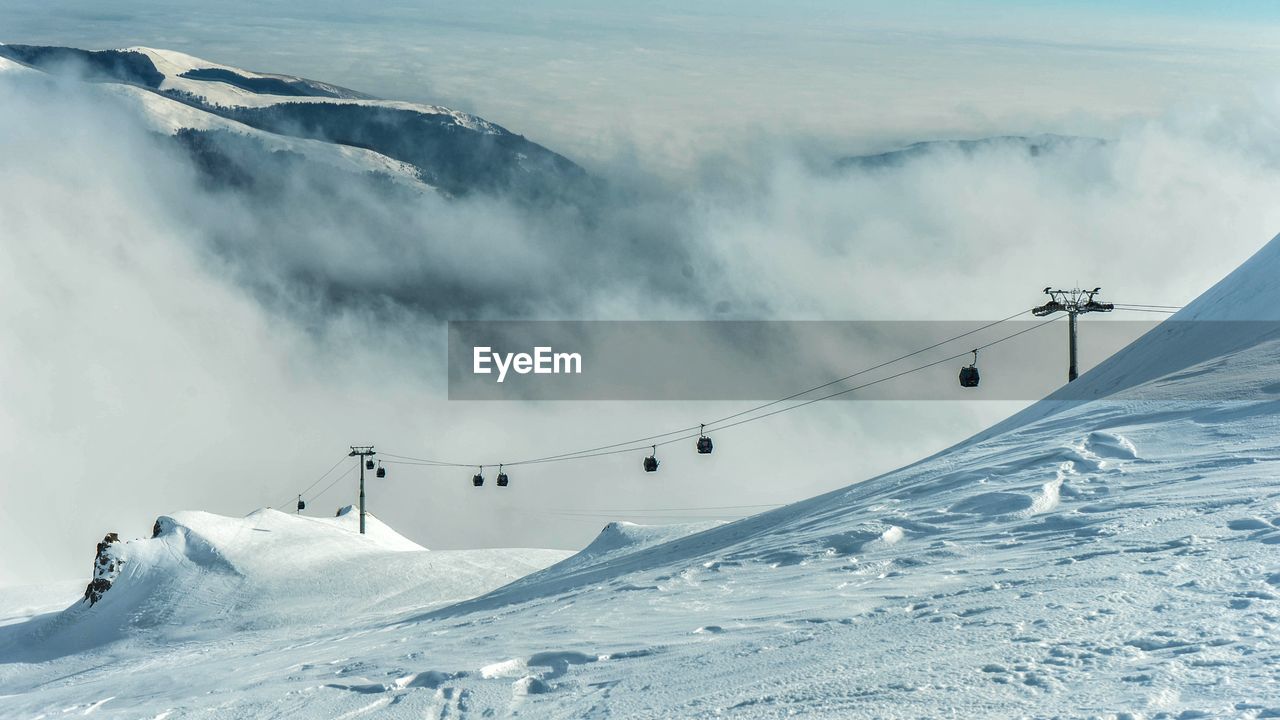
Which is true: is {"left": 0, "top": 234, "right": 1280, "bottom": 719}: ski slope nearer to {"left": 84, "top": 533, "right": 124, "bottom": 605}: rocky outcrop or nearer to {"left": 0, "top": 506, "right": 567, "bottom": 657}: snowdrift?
{"left": 0, "top": 506, "right": 567, "bottom": 657}: snowdrift

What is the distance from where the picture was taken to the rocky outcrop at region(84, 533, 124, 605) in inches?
1708

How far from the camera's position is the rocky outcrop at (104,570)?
43.4 m

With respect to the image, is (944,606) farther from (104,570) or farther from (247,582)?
Result: (104,570)

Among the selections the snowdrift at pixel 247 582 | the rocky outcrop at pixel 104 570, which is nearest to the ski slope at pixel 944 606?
the snowdrift at pixel 247 582

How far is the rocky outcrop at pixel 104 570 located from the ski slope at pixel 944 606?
17.5 metres

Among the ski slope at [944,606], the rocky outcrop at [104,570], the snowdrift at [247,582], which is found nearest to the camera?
the ski slope at [944,606]

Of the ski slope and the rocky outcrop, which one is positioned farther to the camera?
the rocky outcrop

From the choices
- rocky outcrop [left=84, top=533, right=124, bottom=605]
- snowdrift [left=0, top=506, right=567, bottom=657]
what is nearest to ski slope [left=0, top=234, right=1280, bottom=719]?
snowdrift [left=0, top=506, right=567, bottom=657]

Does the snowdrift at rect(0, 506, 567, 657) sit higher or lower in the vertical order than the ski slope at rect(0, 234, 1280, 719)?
lower

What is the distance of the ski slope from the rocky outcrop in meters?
17.5

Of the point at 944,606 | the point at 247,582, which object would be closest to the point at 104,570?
the point at 247,582

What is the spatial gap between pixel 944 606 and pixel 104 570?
130ft

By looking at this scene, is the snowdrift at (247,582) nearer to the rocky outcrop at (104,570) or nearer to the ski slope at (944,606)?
the rocky outcrop at (104,570)

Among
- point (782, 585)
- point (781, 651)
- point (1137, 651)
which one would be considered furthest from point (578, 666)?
point (1137, 651)
